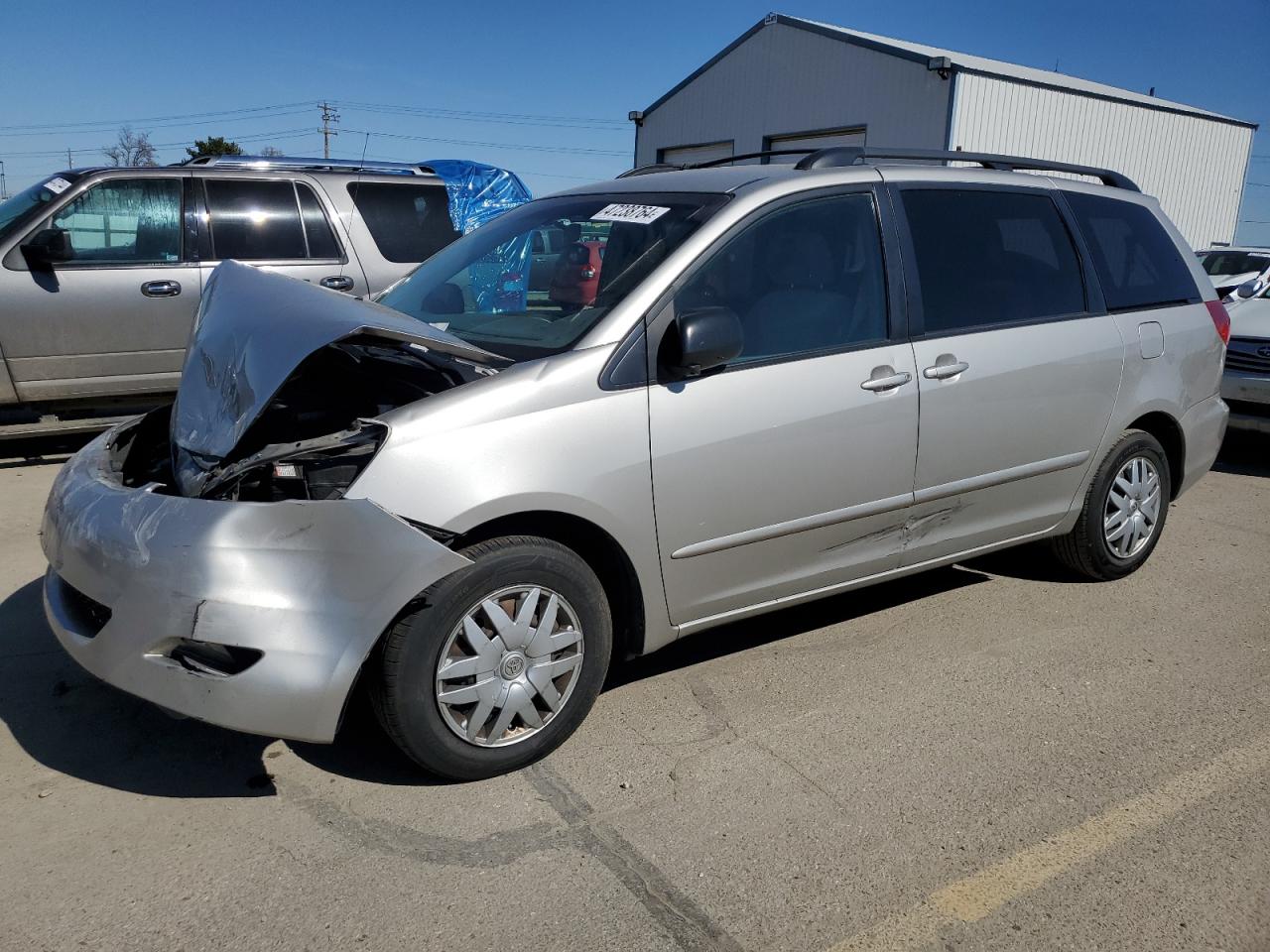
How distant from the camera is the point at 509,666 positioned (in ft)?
9.75

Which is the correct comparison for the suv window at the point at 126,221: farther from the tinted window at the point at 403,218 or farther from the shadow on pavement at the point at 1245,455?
the shadow on pavement at the point at 1245,455

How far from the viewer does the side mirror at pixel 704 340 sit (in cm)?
311

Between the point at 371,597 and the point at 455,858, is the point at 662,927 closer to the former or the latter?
the point at 455,858

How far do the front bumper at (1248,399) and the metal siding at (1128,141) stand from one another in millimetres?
11464

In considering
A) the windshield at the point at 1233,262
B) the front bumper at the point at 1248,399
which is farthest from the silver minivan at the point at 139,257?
the windshield at the point at 1233,262

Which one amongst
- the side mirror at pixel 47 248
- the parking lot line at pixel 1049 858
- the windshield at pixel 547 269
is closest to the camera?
the parking lot line at pixel 1049 858

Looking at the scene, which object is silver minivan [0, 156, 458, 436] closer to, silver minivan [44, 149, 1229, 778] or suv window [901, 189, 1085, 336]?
silver minivan [44, 149, 1229, 778]

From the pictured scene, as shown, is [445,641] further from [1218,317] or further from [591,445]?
[1218,317]

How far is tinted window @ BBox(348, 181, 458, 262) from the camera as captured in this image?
7758mm

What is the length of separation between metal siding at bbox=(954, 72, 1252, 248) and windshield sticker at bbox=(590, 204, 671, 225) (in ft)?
53.0

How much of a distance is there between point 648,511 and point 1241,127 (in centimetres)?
2784

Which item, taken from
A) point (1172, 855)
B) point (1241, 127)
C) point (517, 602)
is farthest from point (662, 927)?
point (1241, 127)

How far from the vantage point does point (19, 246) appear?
258 inches

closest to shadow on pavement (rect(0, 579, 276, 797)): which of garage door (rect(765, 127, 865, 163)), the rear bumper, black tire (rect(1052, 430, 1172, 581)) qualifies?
black tire (rect(1052, 430, 1172, 581))
